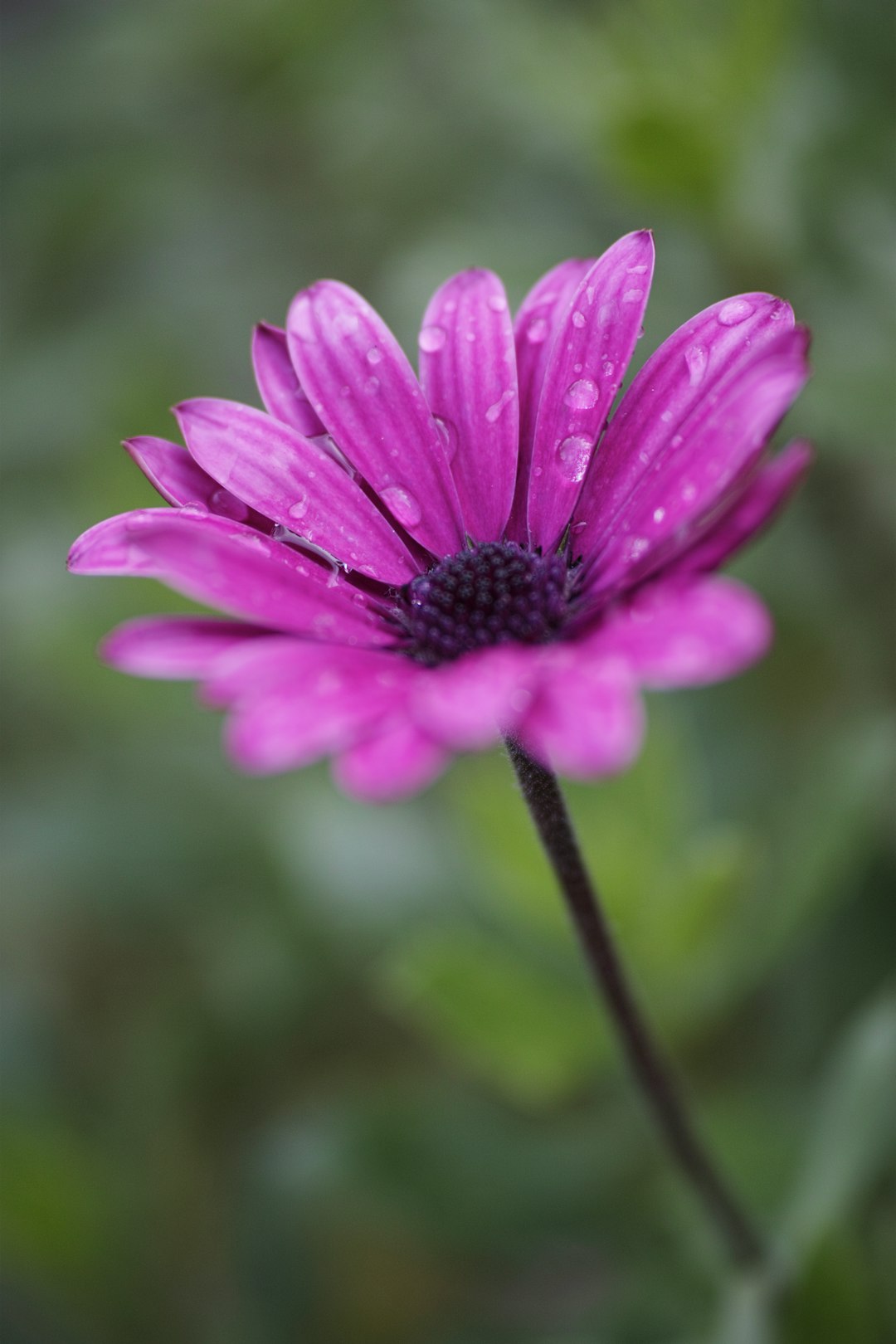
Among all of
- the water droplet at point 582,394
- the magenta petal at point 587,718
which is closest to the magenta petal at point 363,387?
the water droplet at point 582,394

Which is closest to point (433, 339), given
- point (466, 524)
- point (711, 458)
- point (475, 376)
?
point (475, 376)

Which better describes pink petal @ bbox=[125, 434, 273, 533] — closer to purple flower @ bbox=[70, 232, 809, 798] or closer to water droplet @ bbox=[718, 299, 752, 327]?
purple flower @ bbox=[70, 232, 809, 798]

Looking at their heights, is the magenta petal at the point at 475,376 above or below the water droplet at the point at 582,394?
above

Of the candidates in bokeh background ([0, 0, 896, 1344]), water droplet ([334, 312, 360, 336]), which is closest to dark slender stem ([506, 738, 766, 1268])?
bokeh background ([0, 0, 896, 1344])

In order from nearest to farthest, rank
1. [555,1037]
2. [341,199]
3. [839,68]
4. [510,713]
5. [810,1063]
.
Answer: [510,713] → [555,1037] → [810,1063] → [839,68] → [341,199]

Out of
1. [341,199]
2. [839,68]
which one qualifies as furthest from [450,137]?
[839,68]

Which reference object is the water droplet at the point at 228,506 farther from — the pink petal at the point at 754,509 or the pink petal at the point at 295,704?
the pink petal at the point at 754,509

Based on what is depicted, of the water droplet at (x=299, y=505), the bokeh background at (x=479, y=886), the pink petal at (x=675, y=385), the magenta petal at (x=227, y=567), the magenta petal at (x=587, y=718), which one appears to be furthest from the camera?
the bokeh background at (x=479, y=886)

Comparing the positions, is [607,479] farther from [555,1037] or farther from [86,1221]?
[86,1221]
